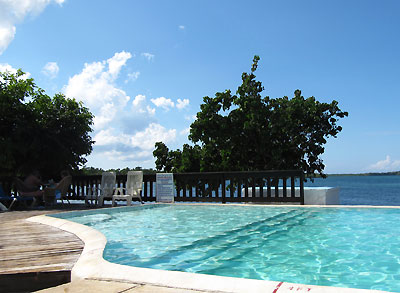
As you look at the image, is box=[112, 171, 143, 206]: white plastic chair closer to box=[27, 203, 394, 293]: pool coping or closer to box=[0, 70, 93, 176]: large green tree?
box=[0, 70, 93, 176]: large green tree

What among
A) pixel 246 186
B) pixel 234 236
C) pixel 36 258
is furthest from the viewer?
pixel 246 186

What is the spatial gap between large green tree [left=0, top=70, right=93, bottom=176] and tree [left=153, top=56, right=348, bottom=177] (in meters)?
8.69

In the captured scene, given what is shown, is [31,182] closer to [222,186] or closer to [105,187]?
[105,187]

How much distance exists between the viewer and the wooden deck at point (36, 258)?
269 cm

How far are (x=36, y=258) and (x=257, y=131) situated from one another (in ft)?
58.4

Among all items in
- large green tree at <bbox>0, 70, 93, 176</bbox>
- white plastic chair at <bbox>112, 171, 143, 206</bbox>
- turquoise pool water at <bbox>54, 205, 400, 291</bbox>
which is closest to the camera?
turquoise pool water at <bbox>54, 205, 400, 291</bbox>

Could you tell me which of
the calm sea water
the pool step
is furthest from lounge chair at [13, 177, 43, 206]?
the calm sea water

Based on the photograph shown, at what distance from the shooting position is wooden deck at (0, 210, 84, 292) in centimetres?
269

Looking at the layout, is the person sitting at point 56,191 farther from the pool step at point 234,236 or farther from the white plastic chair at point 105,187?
the pool step at point 234,236

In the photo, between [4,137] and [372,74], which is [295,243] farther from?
[372,74]

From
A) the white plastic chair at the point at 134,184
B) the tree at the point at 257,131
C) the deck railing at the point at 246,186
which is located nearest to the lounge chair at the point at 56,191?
the white plastic chair at the point at 134,184

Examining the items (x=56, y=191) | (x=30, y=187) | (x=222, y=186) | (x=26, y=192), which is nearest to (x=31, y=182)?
(x=30, y=187)

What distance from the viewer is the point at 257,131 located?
20172mm

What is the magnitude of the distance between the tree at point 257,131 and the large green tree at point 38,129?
28.5 ft
